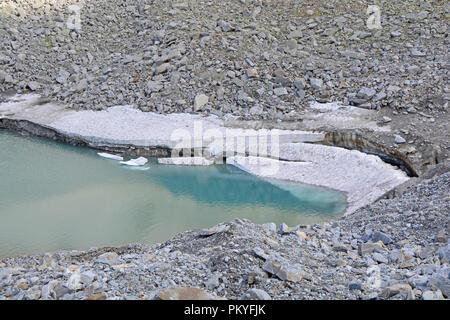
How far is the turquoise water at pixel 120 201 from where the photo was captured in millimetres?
18328

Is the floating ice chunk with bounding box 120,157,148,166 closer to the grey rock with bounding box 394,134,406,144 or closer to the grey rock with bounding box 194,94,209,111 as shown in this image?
the grey rock with bounding box 194,94,209,111

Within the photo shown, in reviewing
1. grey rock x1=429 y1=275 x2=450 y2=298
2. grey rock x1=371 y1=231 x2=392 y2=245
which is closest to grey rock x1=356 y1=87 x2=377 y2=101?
grey rock x1=371 y1=231 x2=392 y2=245

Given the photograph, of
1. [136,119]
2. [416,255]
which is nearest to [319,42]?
[136,119]

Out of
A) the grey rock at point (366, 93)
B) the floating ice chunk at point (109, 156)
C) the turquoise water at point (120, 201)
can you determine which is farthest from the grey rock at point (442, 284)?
the grey rock at point (366, 93)

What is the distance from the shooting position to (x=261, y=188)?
74.9ft

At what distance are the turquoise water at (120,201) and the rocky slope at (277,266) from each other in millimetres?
3286

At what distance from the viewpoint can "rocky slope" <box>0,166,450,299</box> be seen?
31.1ft

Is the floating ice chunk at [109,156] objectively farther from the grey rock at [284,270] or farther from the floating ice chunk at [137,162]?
the grey rock at [284,270]

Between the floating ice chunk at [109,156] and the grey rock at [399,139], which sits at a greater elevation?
the grey rock at [399,139]

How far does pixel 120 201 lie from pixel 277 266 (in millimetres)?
12314

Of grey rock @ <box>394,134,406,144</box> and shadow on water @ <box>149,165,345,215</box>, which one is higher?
grey rock @ <box>394,134,406,144</box>

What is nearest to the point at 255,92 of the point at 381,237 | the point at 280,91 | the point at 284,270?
the point at 280,91

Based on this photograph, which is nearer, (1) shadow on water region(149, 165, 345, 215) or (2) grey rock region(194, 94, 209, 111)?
(1) shadow on water region(149, 165, 345, 215)

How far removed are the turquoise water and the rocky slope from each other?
3286 millimetres
